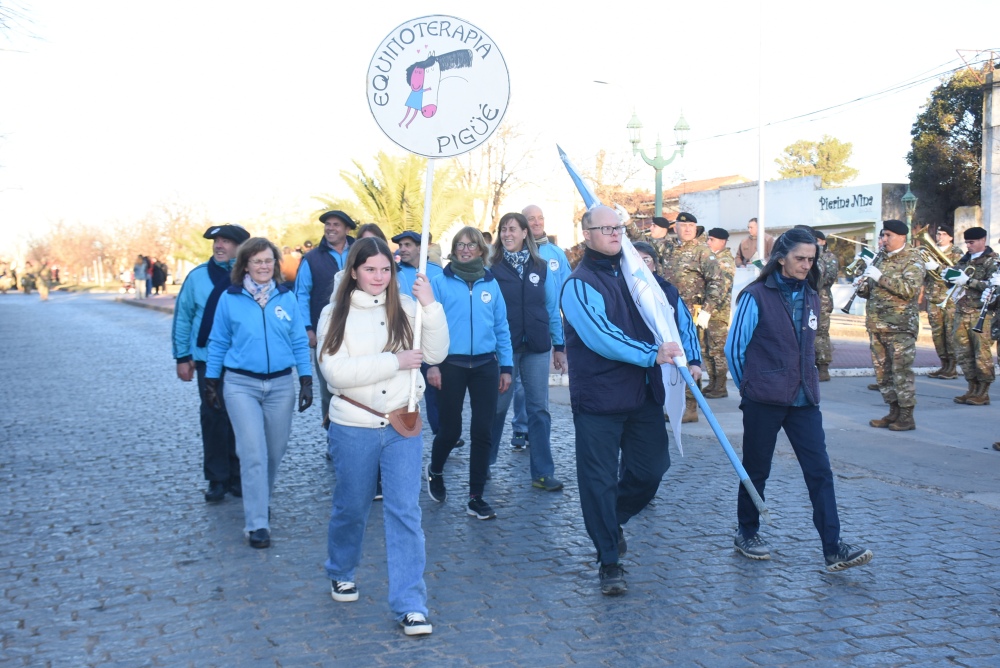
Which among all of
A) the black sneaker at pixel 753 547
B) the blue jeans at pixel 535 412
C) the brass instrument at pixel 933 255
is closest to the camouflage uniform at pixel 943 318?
the brass instrument at pixel 933 255

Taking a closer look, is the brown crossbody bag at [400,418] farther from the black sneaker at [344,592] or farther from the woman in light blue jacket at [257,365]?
the woman in light blue jacket at [257,365]

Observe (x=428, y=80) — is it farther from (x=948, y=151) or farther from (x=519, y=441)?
(x=948, y=151)

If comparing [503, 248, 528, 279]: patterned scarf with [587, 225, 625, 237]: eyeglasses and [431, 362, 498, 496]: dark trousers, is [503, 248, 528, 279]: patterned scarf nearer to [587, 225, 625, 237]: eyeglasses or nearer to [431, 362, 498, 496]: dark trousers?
[431, 362, 498, 496]: dark trousers

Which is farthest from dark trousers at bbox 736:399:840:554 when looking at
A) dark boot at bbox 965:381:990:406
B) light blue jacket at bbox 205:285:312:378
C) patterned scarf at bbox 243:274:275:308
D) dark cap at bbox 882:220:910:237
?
dark boot at bbox 965:381:990:406

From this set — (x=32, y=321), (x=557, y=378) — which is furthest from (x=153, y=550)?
(x=32, y=321)

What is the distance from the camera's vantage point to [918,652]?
4293 millimetres

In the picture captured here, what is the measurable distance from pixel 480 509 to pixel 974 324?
24.4 feet

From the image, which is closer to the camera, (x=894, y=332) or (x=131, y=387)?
(x=894, y=332)

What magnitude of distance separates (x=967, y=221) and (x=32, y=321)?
3034 cm

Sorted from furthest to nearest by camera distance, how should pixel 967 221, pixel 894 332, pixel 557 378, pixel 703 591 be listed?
pixel 967 221 → pixel 557 378 → pixel 894 332 → pixel 703 591

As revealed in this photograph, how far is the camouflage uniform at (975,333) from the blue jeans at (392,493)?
8594 millimetres

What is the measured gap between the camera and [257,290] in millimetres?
6207

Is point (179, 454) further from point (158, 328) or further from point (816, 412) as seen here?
point (158, 328)

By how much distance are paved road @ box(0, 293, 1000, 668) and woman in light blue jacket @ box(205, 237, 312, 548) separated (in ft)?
1.43
